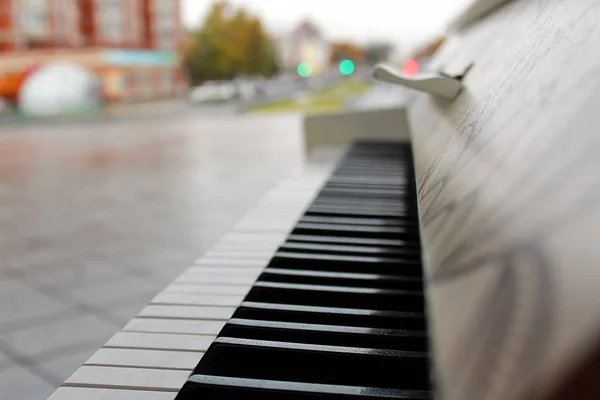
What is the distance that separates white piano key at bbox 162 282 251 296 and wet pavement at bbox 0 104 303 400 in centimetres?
117

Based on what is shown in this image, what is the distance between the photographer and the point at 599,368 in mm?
723

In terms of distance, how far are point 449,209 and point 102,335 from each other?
3.74m

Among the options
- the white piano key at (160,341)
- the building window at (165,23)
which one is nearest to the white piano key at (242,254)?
the white piano key at (160,341)

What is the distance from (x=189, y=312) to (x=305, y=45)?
183060 mm

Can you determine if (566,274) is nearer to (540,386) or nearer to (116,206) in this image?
(540,386)

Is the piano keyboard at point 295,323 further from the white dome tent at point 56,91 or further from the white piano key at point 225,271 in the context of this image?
the white dome tent at point 56,91

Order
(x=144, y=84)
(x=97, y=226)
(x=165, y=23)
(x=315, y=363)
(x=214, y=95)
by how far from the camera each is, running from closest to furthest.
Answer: (x=315, y=363)
(x=97, y=226)
(x=214, y=95)
(x=144, y=84)
(x=165, y=23)

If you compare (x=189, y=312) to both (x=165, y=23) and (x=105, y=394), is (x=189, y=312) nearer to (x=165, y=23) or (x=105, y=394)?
(x=105, y=394)

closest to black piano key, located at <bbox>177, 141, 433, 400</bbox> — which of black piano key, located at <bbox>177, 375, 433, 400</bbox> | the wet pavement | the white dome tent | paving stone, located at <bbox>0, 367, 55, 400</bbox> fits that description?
black piano key, located at <bbox>177, 375, 433, 400</bbox>

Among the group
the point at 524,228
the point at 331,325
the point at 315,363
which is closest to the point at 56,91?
the point at 331,325

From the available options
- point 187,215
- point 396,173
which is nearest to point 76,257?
point 187,215

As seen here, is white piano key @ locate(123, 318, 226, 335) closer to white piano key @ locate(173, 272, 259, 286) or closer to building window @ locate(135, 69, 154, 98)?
white piano key @ locate(173, 272, 259, 286)

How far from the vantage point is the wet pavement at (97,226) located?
15.6 feet

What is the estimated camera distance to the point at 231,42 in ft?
218
